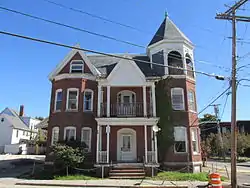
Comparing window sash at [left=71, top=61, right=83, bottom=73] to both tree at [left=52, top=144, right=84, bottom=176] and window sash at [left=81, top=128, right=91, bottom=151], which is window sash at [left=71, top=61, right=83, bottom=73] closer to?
window sash at [left=81, top=128, right=91, bottom=151]

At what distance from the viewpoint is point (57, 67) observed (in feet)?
73.5

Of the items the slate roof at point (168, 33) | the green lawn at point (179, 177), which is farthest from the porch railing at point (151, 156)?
the slate roof at point (168, 33)

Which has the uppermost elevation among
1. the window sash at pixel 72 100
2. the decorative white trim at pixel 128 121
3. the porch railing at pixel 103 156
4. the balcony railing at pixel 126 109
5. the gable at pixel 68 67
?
the gable at pixel 68 67

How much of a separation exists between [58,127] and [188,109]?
37.2 ft

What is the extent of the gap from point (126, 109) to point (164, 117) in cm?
336

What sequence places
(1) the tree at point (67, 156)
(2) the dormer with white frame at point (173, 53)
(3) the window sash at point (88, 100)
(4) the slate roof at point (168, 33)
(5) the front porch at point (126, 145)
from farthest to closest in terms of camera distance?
(4) the slate roof at point (168, 33), (2) the dormer with white frame at point (173, 53), (3) the window sash at point (88, 100), (5) the front porch at point (126, 145), (1) the tree at point (67, 156)

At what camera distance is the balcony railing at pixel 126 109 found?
20.8 meters

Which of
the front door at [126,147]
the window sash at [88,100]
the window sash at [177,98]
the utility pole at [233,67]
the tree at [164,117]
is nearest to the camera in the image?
the utility pole at [233,67]

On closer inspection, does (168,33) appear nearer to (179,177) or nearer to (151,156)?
(151,156)

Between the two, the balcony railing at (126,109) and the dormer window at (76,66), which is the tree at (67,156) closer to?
the balcony railing at (126,109)

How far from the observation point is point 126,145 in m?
20.9

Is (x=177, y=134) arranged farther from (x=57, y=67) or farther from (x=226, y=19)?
(x=57, y=67)

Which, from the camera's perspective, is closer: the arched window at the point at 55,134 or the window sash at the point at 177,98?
the arched window at the point at 55,134

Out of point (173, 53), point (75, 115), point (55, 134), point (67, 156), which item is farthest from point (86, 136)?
point (173, 53)
